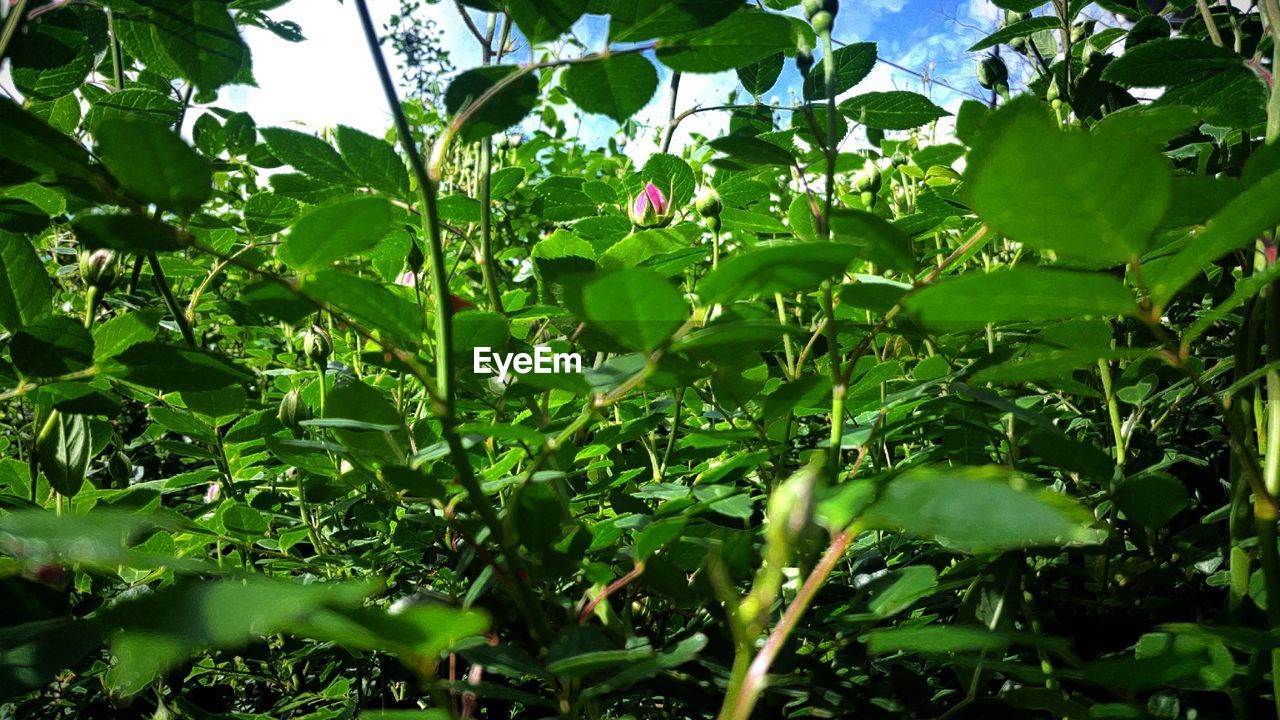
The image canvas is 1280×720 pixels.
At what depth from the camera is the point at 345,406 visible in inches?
16.4

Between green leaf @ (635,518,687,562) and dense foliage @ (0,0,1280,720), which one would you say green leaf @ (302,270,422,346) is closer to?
dense foliage @ (0,0,1280,720)

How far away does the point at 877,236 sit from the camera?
1.11 feet

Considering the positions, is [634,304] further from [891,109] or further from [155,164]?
[891,109]

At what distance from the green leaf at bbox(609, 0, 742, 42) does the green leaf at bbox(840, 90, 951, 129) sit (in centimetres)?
22

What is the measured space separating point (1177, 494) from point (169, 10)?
568 mm

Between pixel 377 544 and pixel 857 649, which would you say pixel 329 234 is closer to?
pixel 857 649

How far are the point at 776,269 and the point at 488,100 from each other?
15 centimetres

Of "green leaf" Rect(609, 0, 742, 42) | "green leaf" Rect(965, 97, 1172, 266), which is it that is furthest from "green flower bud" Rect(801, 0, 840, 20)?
"green leaf" Rect(965, 97, 1172, 266)

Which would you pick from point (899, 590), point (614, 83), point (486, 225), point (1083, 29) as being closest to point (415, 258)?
point (486, 225)

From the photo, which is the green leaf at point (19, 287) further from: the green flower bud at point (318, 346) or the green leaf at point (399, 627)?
the green leaf at point (399, 627)

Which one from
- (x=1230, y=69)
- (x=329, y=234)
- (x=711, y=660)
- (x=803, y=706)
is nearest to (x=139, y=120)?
(x=329, y=234)

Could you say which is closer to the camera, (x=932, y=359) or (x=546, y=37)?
(x=546, y=37)

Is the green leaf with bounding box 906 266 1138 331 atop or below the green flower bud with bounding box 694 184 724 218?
below

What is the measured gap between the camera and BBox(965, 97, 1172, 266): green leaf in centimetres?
23
